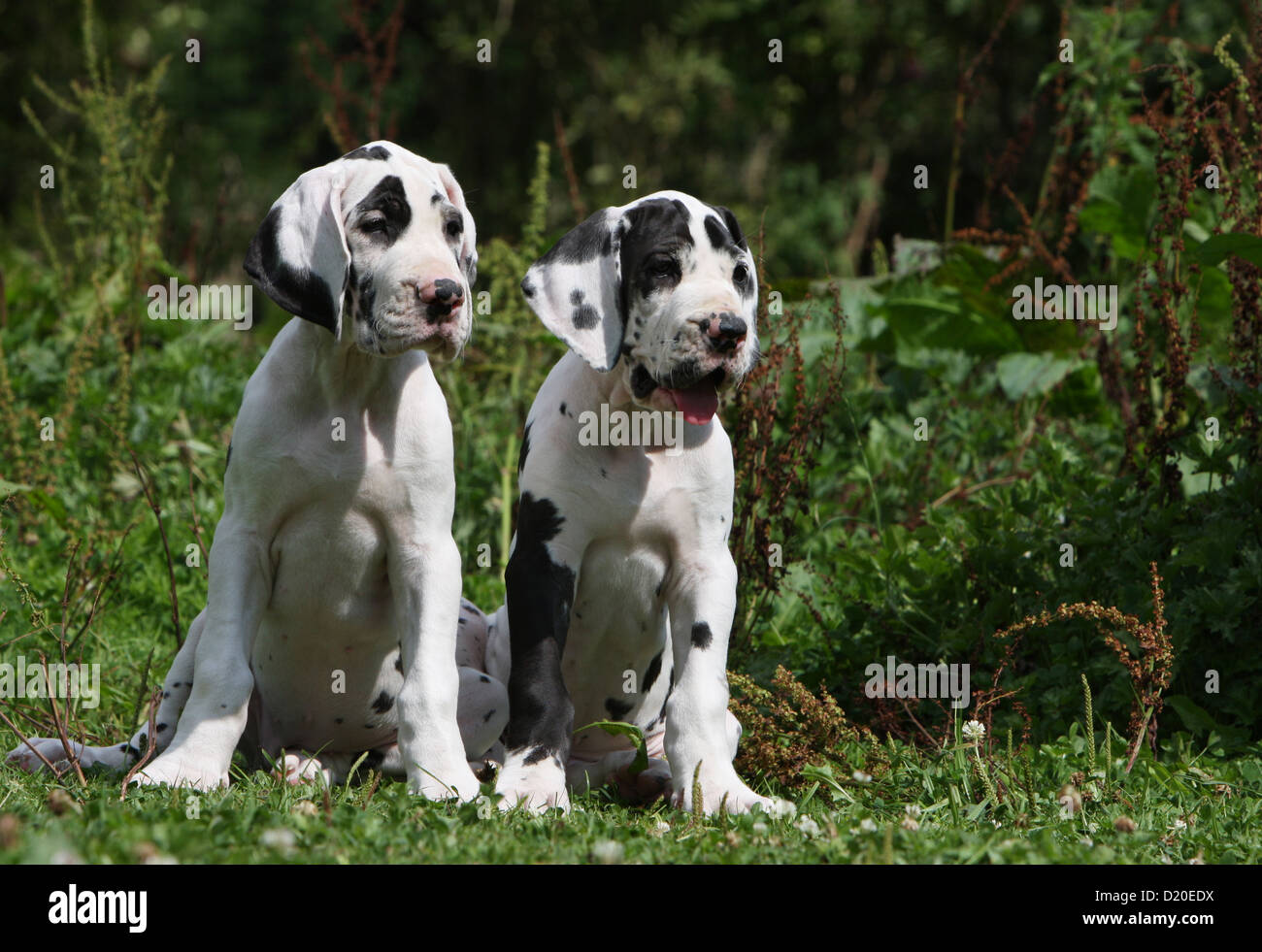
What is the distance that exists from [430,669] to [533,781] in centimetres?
45

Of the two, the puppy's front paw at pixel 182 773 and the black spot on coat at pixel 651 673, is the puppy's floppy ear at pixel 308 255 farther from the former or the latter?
the black spot on coat at pixel 651 673

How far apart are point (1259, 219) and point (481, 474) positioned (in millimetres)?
3799

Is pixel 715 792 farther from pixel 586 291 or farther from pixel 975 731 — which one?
pixel 586 291

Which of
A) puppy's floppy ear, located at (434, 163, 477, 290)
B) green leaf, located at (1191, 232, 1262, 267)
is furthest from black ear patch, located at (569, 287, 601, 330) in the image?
green leaf, located at (1191, 232, 1262, 267)

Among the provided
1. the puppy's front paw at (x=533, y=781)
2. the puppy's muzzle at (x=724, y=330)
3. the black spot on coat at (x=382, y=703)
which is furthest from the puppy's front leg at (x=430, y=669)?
the puppy's muzzle at (x=724, y=330)

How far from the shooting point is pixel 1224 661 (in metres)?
4.97

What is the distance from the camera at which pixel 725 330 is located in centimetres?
397

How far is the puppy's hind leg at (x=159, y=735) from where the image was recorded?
441 centimetres

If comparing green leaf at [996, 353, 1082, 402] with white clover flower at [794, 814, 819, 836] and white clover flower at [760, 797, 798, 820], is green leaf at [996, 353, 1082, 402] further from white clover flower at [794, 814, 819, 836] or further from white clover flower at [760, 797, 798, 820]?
white clover flower at [794, 814, 819, 836]

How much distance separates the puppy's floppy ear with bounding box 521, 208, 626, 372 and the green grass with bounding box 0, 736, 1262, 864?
4.48ft

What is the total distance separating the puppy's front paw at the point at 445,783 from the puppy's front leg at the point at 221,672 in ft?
1.78

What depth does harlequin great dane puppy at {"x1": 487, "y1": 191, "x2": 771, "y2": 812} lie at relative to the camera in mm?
4117
